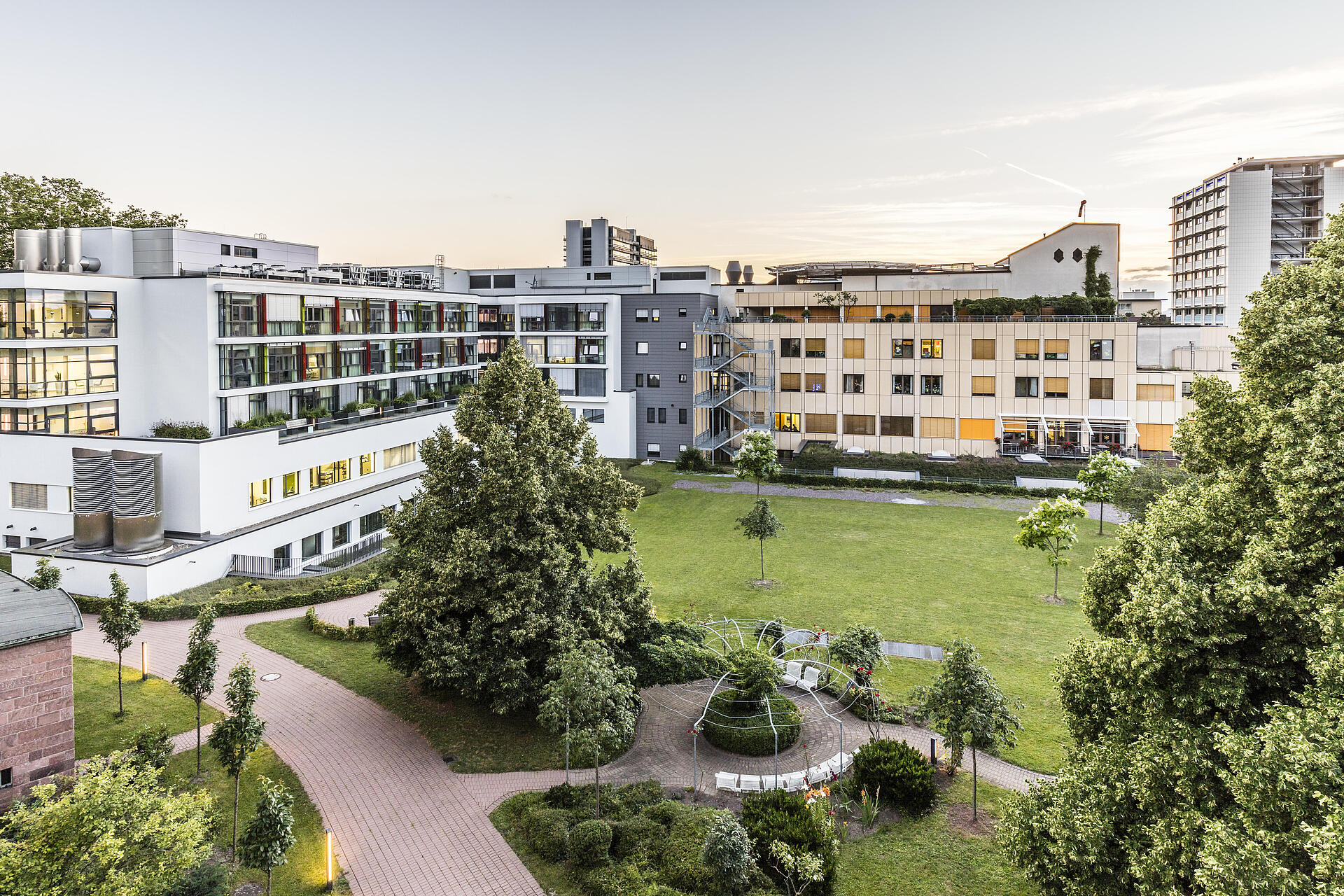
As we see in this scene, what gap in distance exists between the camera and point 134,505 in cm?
3022

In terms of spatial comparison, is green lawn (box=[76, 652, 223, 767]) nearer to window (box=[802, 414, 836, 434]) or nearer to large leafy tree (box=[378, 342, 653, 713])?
large leafy tree (box=[378, 342, 653, 713])

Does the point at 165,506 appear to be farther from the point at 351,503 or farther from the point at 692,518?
the point at 692,518

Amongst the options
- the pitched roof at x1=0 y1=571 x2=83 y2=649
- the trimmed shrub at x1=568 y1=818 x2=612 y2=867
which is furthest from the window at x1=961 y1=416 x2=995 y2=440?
the pitched roof at x1=0 y1=571 x2=83 y2=649

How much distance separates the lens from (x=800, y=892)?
1427 centimetres

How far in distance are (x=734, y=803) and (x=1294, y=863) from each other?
11.4 metres

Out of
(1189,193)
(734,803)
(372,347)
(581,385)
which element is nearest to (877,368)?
(581,385)

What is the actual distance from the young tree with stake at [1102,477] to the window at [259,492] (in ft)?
127

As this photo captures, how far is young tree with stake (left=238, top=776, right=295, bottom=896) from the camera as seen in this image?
13.5 metres

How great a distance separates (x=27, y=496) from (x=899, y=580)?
36.9m

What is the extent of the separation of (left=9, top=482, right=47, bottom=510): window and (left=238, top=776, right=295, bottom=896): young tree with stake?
26571 millimetres

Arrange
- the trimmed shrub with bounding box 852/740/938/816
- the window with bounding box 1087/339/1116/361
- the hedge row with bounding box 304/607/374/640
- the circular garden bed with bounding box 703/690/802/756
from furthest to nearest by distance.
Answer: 1. the window with bounding box 1087/339/1116/361
2. the hedge row with bounding box 304/607/374/640
3. the circular garden bed with bounding box 703/690/802/756
4. the trimmed shrub with bounding box 852/740/938/816

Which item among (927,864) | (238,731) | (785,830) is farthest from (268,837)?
(927,864)

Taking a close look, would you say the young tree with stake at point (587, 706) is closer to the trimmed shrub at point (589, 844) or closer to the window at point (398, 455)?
the trimmed shrub at point (589, 844)

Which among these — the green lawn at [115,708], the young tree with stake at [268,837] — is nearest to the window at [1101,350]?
the green lawn at [115,708]
